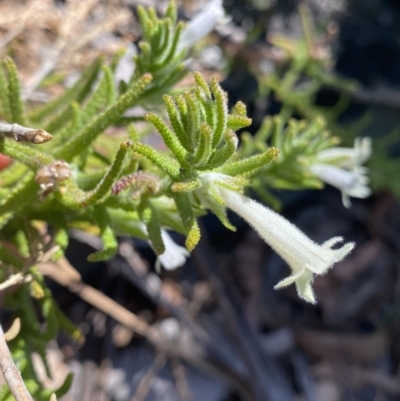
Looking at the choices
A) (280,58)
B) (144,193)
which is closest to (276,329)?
(280,58)

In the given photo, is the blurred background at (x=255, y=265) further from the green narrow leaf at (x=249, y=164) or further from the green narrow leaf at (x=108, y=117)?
the green narrow leaf at (x=249, y=164)

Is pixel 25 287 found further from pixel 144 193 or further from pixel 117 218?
pixel 144 193

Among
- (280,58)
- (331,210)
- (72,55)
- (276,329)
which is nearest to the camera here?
(72,55)

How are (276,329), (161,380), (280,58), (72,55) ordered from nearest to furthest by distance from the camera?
1. (72,55)
2. (161,380)
3. (280,58)
4. (276,329)

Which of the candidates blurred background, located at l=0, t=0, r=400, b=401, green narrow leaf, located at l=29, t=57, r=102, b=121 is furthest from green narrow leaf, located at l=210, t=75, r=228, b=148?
blurred background, located at l=0, t=0, r=400, b=401

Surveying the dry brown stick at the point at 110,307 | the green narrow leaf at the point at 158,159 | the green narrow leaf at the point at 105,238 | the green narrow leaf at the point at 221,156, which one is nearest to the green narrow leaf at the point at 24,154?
the green narrow leaf at the point at 105,238

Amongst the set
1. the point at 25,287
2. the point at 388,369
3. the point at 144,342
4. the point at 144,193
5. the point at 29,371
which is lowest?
the point at 388,369

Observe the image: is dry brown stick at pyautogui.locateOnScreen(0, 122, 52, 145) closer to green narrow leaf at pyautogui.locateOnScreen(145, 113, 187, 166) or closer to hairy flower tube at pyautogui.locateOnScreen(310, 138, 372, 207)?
green narrow leaf at pyautogui.locateOnScreen(145, 113, 187, 166)
